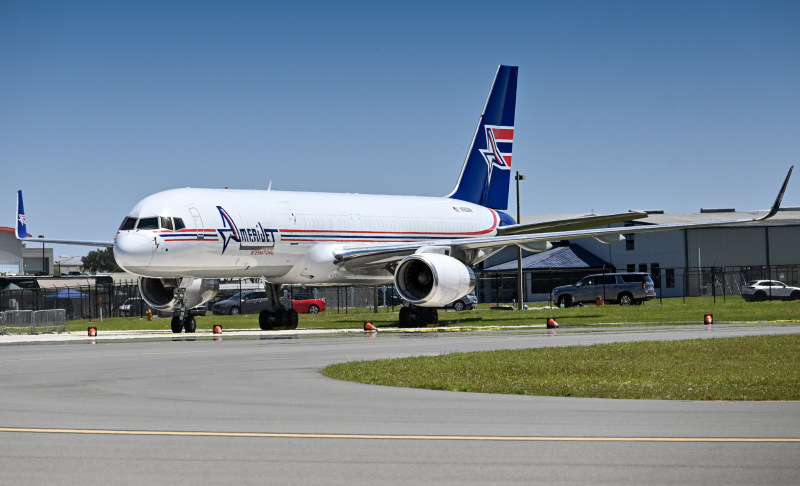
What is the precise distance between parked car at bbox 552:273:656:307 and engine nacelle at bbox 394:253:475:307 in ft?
83.0

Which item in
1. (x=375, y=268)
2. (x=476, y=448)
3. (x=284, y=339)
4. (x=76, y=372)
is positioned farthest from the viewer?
(x=375, y=268)

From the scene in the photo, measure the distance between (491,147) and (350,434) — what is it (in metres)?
32.0

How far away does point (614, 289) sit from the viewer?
186 feet

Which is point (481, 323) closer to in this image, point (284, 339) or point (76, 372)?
point (284, 339)

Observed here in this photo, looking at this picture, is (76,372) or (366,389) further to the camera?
(76,372)

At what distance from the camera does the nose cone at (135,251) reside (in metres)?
29.1

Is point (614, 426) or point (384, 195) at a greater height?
point (384, 195)

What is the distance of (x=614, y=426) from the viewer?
10062 mm

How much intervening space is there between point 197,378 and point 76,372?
258 cm

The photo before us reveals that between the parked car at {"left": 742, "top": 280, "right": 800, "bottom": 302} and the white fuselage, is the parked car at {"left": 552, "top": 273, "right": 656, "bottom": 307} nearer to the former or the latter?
the parked car at {"left": 742, "top": 280, "right": 800, "bottom": 302}

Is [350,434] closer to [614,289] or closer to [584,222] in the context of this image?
[584,222]

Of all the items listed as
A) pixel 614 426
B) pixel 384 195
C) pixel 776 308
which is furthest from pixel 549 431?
pixel 776 308

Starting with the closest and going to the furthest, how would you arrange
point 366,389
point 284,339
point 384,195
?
point 366,389 < point 284,339 < point 384,195

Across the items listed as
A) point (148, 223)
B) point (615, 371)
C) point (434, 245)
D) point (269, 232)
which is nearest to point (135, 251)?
point (148, 223)
